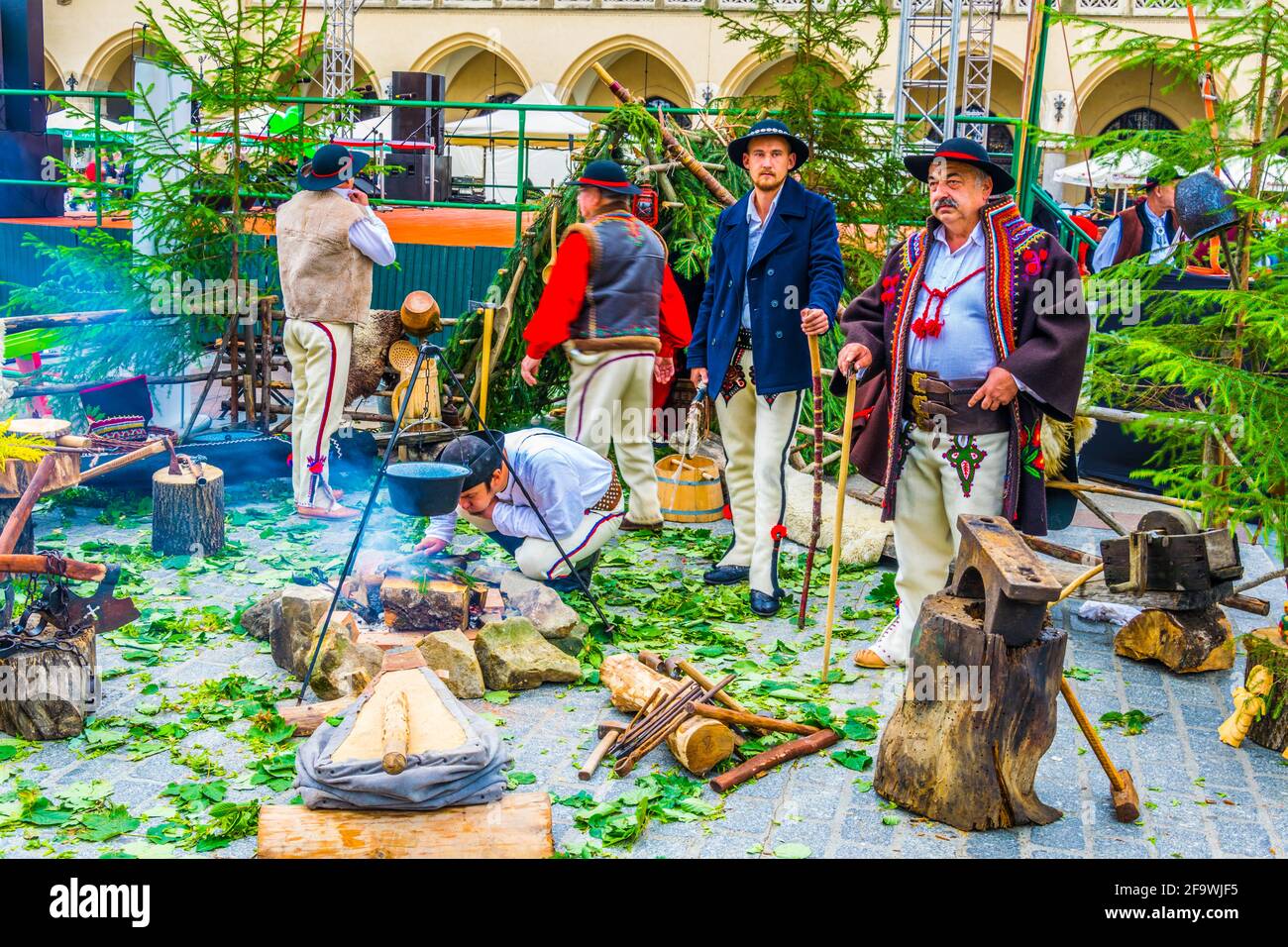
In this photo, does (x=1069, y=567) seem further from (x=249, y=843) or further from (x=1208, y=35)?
(x=249, y=843)

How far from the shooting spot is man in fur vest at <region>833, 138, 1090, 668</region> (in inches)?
208

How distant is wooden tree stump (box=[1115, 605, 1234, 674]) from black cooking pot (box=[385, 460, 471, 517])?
10.5 feet

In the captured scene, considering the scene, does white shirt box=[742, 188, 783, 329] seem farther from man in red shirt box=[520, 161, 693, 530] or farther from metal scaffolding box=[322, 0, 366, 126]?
metal scaffolding box=[322, 0, 366, 126]

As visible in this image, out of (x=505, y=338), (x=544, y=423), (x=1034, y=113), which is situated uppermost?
(x=1034, y=113)

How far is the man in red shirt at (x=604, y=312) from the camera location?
24.6 ft

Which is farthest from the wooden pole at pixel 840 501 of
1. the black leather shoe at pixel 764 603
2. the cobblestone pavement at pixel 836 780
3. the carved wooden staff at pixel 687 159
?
the carved wooden staff at pixel 687 159

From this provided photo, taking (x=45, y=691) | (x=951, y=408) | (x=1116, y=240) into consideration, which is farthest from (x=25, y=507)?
(x=1116, y=240)

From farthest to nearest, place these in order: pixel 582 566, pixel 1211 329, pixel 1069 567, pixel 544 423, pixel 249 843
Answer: pixel 544 423 < pixel 1069 567 < pixel 582 566 < pixel 1211 329 < pixel 249 843

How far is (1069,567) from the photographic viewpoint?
286 inches

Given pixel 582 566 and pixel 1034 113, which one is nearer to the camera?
pixel 582 566

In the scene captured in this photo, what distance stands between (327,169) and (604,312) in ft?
6.31

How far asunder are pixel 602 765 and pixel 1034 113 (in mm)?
5762

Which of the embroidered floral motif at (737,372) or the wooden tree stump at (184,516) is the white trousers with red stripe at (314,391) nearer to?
the wooden tree stump at (184,516)

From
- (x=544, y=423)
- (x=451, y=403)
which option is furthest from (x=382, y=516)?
(x=544, y=423)
